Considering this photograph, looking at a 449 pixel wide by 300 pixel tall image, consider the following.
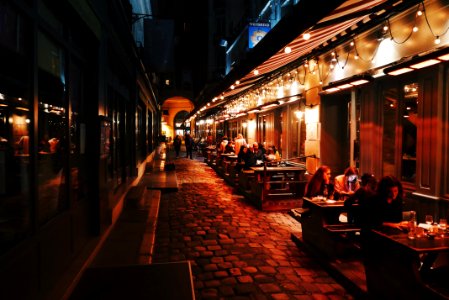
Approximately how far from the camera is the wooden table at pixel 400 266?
3762mm

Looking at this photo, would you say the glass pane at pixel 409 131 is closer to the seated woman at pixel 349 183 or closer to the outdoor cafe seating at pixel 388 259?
the seated woman at pixel 349 183

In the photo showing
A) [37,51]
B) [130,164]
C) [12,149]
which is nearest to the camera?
[12,149]

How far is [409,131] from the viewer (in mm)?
7566

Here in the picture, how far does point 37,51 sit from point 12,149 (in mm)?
1164

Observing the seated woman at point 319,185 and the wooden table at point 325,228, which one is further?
the seated woman at point 319,185

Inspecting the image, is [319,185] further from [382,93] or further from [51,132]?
[51,132]

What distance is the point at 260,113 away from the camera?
63.3 ft

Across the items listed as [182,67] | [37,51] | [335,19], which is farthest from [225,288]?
[182,67]

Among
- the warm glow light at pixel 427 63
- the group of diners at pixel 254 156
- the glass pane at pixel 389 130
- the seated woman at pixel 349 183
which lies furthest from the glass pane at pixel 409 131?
the group of diners at pixel 254 156

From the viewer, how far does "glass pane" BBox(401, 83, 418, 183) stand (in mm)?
7379

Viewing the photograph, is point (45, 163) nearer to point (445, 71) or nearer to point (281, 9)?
point (445, 71)

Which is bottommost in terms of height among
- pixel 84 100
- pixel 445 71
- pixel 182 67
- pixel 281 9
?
pixel 84 100

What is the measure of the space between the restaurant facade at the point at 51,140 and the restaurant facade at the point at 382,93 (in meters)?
4.26

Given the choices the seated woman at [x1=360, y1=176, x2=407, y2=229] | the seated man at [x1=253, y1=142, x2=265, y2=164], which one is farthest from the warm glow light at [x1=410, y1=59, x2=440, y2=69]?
the seated man at [x1=253, y1=142, x2=265, y2=164]
